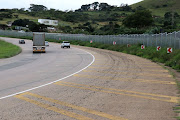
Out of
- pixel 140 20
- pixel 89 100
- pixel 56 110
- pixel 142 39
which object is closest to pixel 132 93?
pixel 89 100

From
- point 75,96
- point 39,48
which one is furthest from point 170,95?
point 39,48

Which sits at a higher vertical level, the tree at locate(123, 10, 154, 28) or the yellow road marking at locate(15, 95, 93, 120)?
the tree at locate(123, 10, 154, 28)

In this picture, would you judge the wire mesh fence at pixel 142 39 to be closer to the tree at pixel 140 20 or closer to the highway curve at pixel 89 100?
the highway curve at pixel 89 100

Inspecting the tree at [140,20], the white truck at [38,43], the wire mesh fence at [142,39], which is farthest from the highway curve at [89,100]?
the tree at [140,20]

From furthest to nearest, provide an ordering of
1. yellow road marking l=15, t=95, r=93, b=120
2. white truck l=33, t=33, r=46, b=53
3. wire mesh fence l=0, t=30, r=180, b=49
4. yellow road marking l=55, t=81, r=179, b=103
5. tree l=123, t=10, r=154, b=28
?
tree l=123, t=10, r=154, b=28 < white truck l=33, t=33, r=46, b=53 < wire mesh fence l=0, t=30, r=180, b=49 < yellow road marking l=55, t=81, r=179, b=103 < yellow road marking l=15, t=95, r=93, b=120

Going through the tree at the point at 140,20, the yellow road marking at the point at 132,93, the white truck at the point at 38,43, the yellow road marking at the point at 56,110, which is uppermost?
the tree at the point at 140,20

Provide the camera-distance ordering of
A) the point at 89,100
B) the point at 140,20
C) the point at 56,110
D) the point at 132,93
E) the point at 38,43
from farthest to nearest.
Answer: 1. the point at 140,20
2. the point at 38,43
3. the point at 132,93
4. the point at 89,100
5. the point at 56,110

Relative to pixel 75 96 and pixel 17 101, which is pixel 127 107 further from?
pixel 17 101

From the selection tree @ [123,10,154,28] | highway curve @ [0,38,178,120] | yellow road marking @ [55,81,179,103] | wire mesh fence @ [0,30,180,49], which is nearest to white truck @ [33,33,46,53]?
wire mesh fence @ [0,30,180,49]

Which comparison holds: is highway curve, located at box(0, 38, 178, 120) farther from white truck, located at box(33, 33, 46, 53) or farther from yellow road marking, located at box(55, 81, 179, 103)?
white truck, located at box(33, 33, 46, 53)

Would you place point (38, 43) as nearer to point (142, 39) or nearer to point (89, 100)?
point (142, 39)

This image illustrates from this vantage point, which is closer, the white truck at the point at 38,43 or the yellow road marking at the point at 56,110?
the yellow road marking at the point at 56,110

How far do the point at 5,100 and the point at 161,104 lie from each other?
5.31 metres

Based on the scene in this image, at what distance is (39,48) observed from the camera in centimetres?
4009
